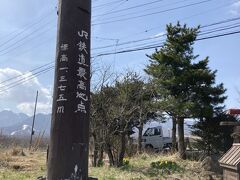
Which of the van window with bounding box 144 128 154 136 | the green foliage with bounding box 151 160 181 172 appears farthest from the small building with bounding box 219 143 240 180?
the van window with bounding box 144 128 154 136

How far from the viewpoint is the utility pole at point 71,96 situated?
541 centimetres

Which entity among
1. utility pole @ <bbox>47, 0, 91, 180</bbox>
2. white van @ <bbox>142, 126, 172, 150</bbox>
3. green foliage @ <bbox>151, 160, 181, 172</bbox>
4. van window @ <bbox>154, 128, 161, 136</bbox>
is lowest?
green foliage @ <bbox>151, 160, 181, 172</bbox>

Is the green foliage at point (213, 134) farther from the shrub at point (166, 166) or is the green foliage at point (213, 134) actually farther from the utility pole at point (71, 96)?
the utility pole at point (71, 96)

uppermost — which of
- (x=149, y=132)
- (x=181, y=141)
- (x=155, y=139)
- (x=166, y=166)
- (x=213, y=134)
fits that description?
(x=149, y=132)

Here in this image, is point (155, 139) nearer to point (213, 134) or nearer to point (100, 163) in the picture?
point (213, 134)

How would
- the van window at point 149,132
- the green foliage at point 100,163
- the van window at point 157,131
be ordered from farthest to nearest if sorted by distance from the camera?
1. the van window at point 149,132
2. the van window at point 157,131
3. the green foliage at point 100,163

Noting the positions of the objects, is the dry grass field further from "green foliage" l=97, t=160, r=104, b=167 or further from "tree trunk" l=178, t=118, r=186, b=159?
"tree trunk" l=178, t=118, r=186, b=159

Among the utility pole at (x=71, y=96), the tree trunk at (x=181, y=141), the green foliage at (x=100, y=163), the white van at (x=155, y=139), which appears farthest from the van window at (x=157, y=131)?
the utility pole at (x=71, y=96)

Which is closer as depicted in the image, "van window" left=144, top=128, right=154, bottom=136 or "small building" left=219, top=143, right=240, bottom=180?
→ "small building" left=219, top=143, right=240, bottom=180

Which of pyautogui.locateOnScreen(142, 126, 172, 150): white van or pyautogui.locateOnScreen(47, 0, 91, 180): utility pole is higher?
pyautogui.locateOnScreen(142, 126, 172, 150): white van

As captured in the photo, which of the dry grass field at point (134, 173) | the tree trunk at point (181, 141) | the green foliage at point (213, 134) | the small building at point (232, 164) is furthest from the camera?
Result: the green foliage at point (213, 134)

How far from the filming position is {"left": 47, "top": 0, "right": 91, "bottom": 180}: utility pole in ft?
17.7

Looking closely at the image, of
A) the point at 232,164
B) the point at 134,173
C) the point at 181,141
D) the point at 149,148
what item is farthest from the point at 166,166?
the point at 149,148

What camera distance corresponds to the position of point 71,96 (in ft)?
18.0
